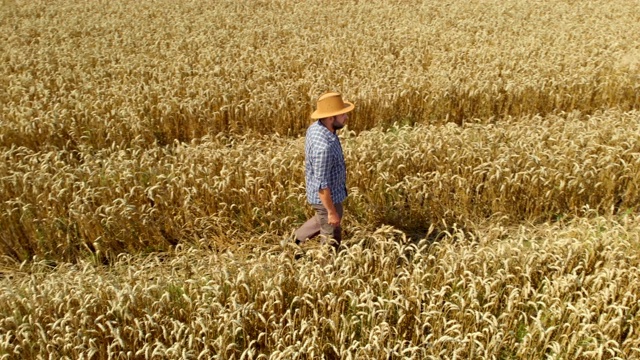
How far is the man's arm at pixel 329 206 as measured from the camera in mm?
4862

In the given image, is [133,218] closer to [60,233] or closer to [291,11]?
[60,233]

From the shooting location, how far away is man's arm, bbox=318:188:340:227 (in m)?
4.86

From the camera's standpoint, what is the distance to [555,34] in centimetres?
1314

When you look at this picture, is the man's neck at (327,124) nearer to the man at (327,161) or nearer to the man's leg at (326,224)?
the man at (327,161)

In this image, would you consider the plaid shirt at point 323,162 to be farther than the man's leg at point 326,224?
No

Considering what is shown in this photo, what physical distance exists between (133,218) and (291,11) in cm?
1318

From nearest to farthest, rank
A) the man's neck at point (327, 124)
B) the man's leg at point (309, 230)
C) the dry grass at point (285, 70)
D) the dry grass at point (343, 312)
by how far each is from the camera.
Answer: the dry grass at point (343, 312) → the man's neck at point (327, 124) → the man's leg at point (309, 230) → the dry grass at point (285, 70)

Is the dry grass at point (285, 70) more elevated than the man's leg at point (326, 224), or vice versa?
the dry grass at point (285, 70)

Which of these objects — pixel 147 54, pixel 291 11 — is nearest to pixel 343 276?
pixel 147 54

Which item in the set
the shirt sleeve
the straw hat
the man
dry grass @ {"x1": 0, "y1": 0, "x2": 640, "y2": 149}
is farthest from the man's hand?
dry grass @ {"x1": 0, "y1": 0, "x2": 640, "y2": 149}

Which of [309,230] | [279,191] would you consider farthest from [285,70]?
[309,230]

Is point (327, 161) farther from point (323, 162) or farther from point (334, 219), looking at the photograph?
point (334, 219)

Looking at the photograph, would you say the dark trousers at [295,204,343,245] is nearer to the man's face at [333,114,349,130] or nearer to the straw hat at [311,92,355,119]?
the man's face at [333,114,349,130]

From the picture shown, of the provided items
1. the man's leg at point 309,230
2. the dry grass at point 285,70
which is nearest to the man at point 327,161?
the man's leg at point 309,230
